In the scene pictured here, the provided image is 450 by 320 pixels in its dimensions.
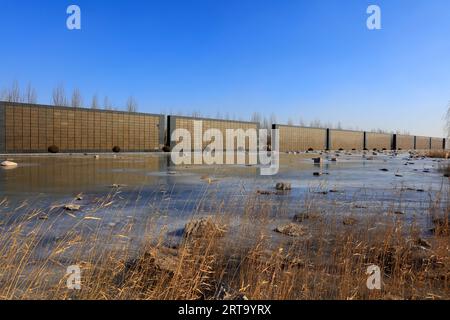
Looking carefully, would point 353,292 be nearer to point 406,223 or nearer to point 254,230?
point 254,230

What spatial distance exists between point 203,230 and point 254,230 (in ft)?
2.61

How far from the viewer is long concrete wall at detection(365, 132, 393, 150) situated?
68.8 metres

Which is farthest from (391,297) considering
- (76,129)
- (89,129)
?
(89,129)

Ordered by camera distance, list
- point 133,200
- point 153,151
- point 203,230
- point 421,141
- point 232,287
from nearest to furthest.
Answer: point 232,287 → point 203,230 → point 133,200 → point 153,151 → point 421,141

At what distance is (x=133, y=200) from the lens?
659 cm

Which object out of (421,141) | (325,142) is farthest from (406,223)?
(421,141)

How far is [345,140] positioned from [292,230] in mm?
62498

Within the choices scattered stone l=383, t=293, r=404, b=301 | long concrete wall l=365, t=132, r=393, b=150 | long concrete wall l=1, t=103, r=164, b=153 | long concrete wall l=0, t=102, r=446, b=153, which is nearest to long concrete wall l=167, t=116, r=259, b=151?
long concrete wall l=0, t=102, r=446, b=153

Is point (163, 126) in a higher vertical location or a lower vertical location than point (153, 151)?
higher

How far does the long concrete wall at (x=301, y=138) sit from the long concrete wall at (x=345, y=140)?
198cm

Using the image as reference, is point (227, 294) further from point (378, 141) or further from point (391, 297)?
point (378, 141)

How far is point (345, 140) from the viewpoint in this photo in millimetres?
62812

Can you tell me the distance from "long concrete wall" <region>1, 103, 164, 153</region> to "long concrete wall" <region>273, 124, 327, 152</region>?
777 inches

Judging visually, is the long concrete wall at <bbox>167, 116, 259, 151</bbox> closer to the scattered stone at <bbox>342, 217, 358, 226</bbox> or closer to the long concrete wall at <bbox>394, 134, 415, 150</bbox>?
the scattered stone at <bbox>342, 217, 358, 226</bbox>
